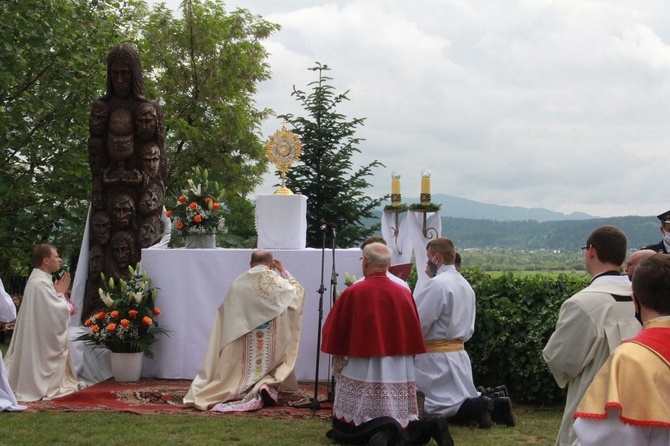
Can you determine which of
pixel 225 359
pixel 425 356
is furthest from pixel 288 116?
pixel 425 356

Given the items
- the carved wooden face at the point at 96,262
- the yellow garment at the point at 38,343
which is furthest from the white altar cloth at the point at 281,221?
the yellow garment at the point at 38,343

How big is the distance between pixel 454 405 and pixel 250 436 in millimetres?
2095

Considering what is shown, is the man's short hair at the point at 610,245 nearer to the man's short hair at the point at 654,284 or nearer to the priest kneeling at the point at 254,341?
the man's short hair at the point at 654,284

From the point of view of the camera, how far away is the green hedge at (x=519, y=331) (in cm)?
965

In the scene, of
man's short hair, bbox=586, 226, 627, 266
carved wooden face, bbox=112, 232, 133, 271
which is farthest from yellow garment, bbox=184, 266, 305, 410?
man's short hair, bbox=586, 226, 627, 266

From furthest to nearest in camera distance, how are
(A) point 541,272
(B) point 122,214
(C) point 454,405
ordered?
(B) point 122,214 → (A) point 541,272 → (C) point 454,405

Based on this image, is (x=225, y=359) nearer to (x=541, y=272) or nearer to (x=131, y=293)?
(x=131, y=293)

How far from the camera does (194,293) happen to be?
11.2 meters

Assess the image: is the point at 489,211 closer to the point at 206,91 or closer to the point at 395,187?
the point at 206,91

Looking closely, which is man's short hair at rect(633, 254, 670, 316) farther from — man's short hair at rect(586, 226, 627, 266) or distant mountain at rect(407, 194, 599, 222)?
distant mountain at rect(407, 194, 599, 222)

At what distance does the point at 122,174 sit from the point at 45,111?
16.6 ft

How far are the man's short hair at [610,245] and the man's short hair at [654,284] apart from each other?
151 centimetres

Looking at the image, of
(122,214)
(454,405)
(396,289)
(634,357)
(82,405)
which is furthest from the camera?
(122,214)

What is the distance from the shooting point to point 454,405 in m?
8.25
